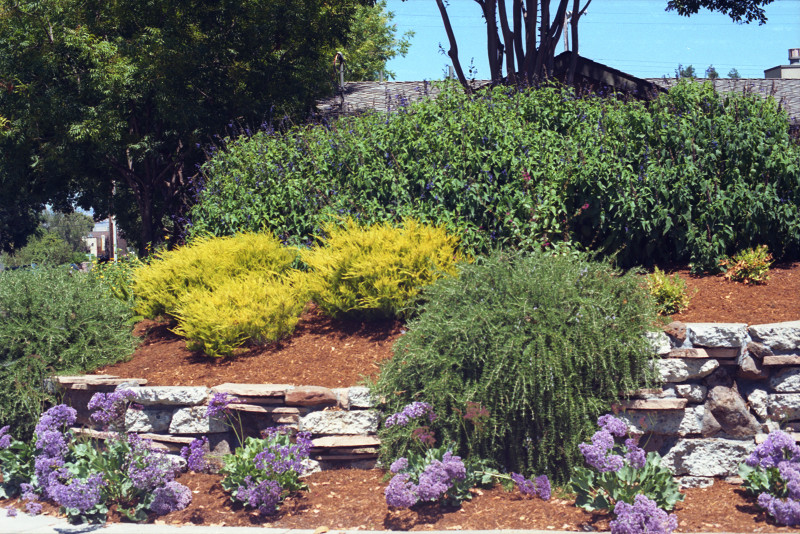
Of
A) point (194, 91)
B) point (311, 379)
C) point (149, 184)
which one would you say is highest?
point (194, 91)

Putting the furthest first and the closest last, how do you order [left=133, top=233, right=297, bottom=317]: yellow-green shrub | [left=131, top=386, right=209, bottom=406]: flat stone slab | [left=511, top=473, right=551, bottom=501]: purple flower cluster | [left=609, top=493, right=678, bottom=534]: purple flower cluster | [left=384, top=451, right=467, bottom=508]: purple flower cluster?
1. [left=133, top=233, right=297, bottom=317]: yellow-green shrub
2. [left=131, top=386, right=209, bottom=406]: flat stone slab
3. [left=511, top=473, right=551, bottom=501]: purple flower cluster
4. [left=384, top=451, right=467, bottom=508]: purple flower cluster
5. [left=609, top=493, right=678, bottom=534]: purple flower cluster

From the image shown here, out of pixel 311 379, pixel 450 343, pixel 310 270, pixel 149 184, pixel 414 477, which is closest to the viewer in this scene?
pixel 414 477

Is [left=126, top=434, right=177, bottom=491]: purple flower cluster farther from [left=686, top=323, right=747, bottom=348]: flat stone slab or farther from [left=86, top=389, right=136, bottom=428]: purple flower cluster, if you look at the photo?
[left=686, top=323, right=747, bottom=348]: flat stone slab

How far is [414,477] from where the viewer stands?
176 inches

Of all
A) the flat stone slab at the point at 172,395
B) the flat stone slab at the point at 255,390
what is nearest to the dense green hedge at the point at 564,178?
the flat stone slab at the point at 255,390

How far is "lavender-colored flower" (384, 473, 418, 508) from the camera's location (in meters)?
4.31

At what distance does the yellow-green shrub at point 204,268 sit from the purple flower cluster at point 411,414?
2.65 m

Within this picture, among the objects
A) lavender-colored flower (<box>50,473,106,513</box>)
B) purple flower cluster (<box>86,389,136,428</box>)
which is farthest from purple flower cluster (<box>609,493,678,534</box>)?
purple flower cluster (<box>86,389,136,428</box>)

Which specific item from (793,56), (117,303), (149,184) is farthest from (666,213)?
(793,56)

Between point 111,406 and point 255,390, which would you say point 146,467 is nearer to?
point 111,406

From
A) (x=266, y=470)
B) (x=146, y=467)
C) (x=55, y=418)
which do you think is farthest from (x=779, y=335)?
(x=55, y=418)

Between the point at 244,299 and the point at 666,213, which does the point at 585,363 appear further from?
the point at 244,299

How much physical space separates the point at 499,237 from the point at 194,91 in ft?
29.1

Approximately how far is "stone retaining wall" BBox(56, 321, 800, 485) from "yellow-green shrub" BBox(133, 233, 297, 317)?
201cm
